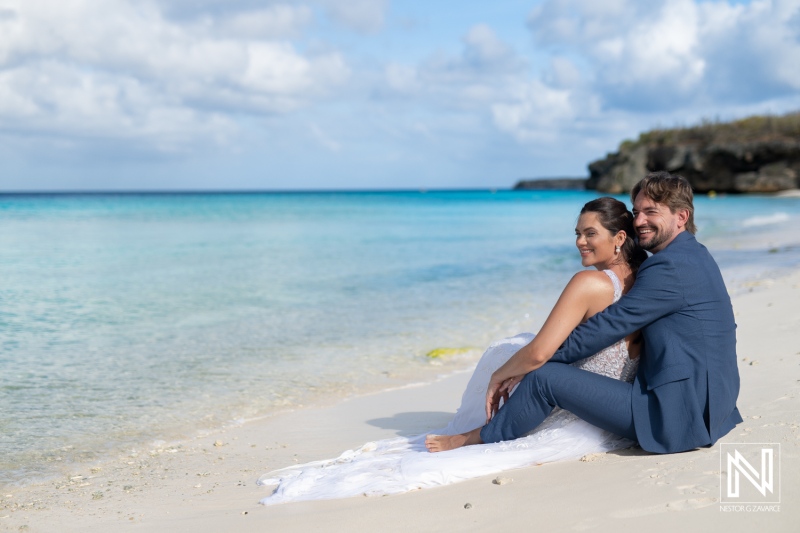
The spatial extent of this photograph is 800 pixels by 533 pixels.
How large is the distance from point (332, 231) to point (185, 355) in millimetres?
23943

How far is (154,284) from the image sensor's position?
15.1 metres

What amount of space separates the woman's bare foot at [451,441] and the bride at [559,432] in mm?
119

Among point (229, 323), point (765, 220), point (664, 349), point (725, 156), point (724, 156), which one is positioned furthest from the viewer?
point (724, 156)

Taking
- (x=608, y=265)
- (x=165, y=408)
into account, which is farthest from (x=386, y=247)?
(x=608, y=265)

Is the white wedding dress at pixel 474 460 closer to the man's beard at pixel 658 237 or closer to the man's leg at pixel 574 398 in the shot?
the man's leg at pixel 574 398

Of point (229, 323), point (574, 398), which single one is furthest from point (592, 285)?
point (229, 323)

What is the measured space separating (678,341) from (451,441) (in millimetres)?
1547

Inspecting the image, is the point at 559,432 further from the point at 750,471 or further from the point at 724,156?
the point at 724,156

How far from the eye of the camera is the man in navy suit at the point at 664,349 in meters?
3.80

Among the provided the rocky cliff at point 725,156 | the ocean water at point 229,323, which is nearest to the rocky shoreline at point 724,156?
the rocky cliff at point 725,156

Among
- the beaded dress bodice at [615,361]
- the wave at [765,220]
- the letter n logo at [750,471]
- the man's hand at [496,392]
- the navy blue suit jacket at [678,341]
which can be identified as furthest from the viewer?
the wave at [765,220]

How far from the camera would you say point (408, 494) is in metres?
3.88

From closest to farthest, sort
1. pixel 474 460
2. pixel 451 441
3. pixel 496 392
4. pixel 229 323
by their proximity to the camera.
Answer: pixel 474 460 < pixel 496 392 < pixel 451 441 < pixel 229 323

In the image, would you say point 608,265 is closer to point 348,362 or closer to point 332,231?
point 348,362
